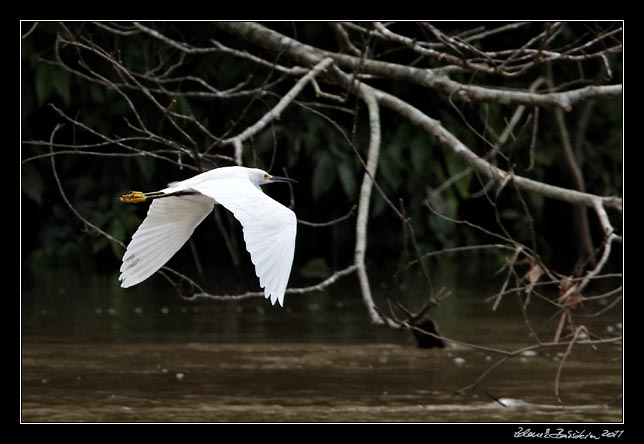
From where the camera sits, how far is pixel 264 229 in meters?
2.63

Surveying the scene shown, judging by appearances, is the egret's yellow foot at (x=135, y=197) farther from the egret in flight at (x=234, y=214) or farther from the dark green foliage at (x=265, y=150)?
the dark green foliage at (x=265, y=150)

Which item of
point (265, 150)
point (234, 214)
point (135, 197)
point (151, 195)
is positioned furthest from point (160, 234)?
point (265, 150)

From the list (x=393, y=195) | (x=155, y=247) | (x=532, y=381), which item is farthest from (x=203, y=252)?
(x=155, y=247)

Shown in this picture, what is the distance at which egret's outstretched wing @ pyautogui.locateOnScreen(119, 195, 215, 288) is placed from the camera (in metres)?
3.09

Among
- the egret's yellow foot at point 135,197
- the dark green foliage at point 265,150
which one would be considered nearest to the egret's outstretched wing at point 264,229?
the egret's yellow foot at point 135,197

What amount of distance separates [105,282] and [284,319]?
1.68 meters

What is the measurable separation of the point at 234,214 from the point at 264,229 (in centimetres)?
8

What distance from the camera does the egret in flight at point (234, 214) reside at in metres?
2.54

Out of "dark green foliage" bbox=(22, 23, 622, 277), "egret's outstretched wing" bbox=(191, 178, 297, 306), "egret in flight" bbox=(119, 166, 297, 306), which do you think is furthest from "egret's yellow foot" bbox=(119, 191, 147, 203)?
"dark green foliage" bbox=(22, 23, 622, 277)

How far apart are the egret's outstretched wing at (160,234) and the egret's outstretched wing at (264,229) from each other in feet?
0.95

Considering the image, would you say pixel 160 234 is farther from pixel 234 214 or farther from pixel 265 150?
pixel 265 150

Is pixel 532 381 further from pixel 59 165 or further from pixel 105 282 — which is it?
pixel 59 165

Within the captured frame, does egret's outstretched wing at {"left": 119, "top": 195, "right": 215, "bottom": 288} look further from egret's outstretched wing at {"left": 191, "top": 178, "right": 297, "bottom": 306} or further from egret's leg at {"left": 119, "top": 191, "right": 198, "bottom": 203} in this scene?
egret's outstretched wing at {"left": 191, "top": 178, "right": 297, "bottom": 306}

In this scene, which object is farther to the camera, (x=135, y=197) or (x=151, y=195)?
(x=135, y=197)
